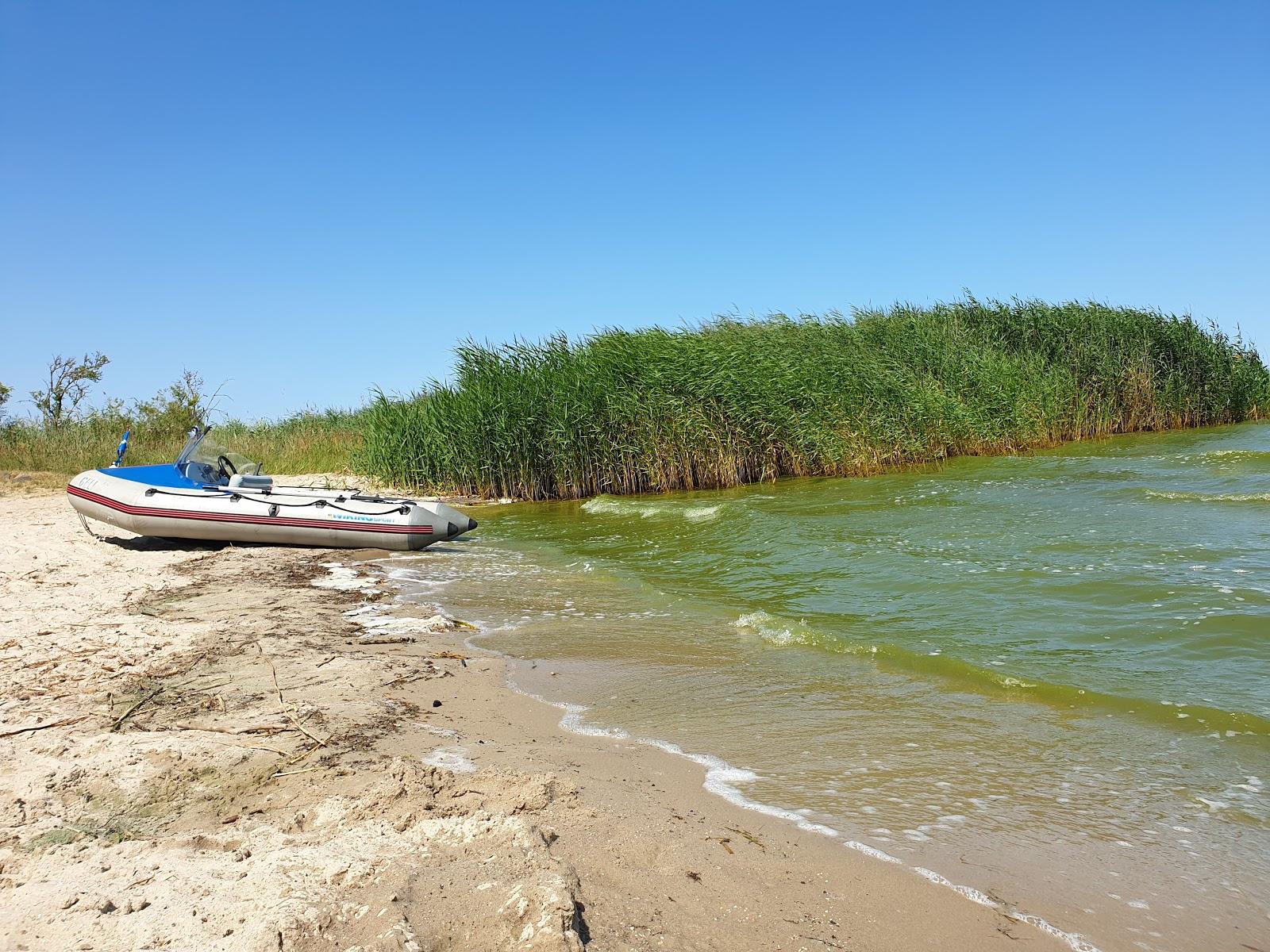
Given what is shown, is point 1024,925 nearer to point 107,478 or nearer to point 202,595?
point 202,595

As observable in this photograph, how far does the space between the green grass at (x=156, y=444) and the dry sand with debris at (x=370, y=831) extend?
51.9 feet

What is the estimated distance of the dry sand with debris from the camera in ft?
8.07

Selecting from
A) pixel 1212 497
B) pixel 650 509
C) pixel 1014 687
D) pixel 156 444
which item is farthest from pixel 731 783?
pixel 156 444

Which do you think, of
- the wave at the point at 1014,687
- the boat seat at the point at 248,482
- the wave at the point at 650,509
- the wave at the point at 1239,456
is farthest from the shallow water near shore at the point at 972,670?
the wave at the point at 1239,456

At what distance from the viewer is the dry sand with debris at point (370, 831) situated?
246cm

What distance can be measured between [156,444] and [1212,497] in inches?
895

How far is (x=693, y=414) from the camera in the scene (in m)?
17.0

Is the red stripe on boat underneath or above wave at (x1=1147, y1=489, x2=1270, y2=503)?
above

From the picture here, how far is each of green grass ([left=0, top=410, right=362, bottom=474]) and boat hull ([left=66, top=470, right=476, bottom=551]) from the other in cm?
921

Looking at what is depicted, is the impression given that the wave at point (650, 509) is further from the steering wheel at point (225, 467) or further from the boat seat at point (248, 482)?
the steering wheel at point (225, 467)

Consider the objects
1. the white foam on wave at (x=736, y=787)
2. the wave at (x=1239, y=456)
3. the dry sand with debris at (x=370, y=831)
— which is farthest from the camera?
the wave at (x=1239, y=456)

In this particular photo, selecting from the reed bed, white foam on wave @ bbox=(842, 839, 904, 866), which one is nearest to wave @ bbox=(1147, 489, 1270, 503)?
the reed bed

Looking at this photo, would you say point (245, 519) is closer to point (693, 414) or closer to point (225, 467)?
point (225, 467)

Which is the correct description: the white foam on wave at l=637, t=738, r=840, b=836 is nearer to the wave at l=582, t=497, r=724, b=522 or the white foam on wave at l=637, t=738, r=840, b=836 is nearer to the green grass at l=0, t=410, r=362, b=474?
the wave at l=582, t=497, r=724, b=522
